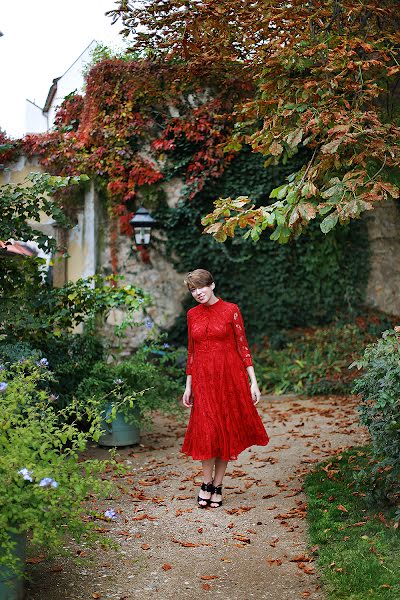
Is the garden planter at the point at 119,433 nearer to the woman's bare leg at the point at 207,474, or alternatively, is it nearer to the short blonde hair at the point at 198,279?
the woman's bare leg at the point at 207,474

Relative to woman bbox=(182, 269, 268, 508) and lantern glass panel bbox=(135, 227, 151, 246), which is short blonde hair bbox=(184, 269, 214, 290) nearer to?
woman bbox=(182, 269, 268, 508)

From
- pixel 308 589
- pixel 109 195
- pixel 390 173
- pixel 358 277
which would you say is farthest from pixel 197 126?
pixel 308 589

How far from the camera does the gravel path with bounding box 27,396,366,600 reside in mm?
3346

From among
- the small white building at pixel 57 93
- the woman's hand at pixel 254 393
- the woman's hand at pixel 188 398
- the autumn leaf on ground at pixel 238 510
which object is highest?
the small white building at pixel 57 93

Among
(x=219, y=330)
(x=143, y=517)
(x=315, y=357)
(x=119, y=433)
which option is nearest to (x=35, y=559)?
(x=143, y=517)

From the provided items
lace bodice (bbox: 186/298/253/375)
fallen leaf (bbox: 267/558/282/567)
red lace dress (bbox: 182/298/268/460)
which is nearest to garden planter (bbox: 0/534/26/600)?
fallen leaf (bbox: 267/558/282/567)

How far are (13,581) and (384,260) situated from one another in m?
8.48

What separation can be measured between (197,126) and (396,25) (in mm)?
4349

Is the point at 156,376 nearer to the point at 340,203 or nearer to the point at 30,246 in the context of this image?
the point at 340,203

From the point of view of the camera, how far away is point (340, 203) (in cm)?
395

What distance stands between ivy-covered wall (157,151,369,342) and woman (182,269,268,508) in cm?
526

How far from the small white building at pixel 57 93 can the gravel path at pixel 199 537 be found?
6444 mm

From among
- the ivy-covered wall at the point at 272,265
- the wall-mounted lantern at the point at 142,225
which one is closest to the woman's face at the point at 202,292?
the wall-mounted lantern at the point at 142,225

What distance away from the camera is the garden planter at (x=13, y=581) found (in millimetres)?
2818
